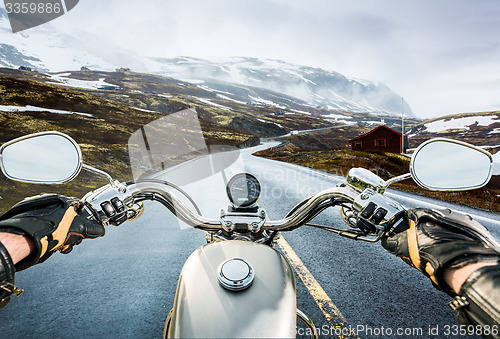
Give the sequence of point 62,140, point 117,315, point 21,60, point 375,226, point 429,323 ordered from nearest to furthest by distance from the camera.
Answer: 1. point 375,226
2. point 62,140
3. point 429,323
4. point 117,315
5. point 21,60

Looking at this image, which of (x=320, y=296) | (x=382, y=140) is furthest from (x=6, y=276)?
(x=382, y=140)

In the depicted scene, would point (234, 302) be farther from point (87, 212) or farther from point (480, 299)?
point (87, 212)

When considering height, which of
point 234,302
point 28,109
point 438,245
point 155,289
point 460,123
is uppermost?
point 28,109

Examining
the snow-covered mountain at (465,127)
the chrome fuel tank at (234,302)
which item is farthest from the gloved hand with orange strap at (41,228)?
the snow-covered mountain at (465,127)

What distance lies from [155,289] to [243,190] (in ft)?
6.87

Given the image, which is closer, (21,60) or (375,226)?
(375,226)

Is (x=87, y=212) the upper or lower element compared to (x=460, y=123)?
lower

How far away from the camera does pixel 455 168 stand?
4.48 feet

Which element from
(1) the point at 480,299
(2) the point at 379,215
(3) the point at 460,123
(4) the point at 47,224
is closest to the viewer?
(1) the point at 480,299

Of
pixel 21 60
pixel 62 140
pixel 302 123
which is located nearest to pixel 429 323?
pixel 62 140

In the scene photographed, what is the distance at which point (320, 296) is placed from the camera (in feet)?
8.45

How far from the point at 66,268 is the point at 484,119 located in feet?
236

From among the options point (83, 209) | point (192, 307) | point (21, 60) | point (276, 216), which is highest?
point (21, 60)

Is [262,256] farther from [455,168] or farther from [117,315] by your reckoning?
[117,315]
